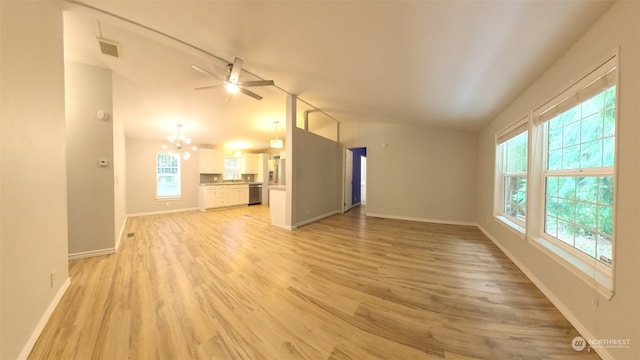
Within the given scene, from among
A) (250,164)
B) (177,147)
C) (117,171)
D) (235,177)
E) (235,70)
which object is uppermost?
(235,70)

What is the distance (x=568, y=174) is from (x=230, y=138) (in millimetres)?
7789

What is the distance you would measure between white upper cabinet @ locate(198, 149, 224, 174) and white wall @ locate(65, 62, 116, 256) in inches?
168

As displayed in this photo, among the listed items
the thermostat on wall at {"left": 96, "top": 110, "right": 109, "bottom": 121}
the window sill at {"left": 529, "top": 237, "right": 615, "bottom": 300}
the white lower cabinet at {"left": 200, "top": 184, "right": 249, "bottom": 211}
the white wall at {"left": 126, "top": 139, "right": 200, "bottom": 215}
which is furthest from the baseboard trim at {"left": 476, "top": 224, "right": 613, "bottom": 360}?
the white wall at {"left": 126, "top": 139, "right": 200, "bottom": 215}

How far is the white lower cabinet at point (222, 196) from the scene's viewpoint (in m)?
6.83

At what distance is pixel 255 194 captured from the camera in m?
8.36

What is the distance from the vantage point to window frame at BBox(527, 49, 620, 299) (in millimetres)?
1334

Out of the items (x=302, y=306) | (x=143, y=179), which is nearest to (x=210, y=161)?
(x=143, y=179)

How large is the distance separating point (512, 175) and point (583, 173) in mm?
1879

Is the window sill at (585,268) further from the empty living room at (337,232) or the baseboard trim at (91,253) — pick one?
the baseboard trim at (91,253)

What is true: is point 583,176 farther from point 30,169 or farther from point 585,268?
point 30,169

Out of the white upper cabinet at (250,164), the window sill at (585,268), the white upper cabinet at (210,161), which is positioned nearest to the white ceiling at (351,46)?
the window sill at (585,268)

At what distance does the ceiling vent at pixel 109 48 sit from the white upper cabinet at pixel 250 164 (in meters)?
5.88

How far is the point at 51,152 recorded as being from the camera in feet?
5.63

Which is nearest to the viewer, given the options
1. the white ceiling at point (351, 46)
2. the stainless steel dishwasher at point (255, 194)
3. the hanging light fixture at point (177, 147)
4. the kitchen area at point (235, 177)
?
the white ceiling at point (351, 46)
